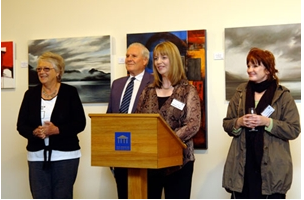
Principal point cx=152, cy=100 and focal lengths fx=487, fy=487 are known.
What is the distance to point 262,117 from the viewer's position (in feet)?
11.7

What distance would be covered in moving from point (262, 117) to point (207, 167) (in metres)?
1.88

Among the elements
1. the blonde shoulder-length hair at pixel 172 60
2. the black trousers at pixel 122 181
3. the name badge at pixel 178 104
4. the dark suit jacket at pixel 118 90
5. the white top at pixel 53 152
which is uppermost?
the blonde shoulder-length hair at pixel 172 60

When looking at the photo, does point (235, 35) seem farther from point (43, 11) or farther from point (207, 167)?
point (43, 11)

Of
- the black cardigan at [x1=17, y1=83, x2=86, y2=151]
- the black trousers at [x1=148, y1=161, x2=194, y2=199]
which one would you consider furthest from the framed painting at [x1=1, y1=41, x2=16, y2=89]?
the black trousers at [x1=148, y1=161, x2=194, y2=199]

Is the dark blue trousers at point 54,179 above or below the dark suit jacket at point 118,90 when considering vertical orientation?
below

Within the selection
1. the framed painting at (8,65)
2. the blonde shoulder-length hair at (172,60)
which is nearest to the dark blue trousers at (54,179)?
the blonde shoulder-length hair at (172,60)

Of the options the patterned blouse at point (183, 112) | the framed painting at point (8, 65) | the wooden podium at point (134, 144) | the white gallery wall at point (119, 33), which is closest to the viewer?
the wooden podium at point (134, 144)

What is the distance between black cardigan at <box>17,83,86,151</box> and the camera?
171 inches

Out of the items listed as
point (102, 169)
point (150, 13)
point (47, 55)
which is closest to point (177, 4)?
point (150, 13)

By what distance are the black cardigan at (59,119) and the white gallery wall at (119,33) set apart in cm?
130

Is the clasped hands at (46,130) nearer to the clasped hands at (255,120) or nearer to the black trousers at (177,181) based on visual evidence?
the black trousers at (177,181)

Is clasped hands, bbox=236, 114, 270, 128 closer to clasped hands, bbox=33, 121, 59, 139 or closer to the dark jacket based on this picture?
the dark jacket

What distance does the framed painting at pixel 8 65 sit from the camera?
611 cm

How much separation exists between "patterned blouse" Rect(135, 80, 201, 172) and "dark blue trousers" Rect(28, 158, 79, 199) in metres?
0.97
